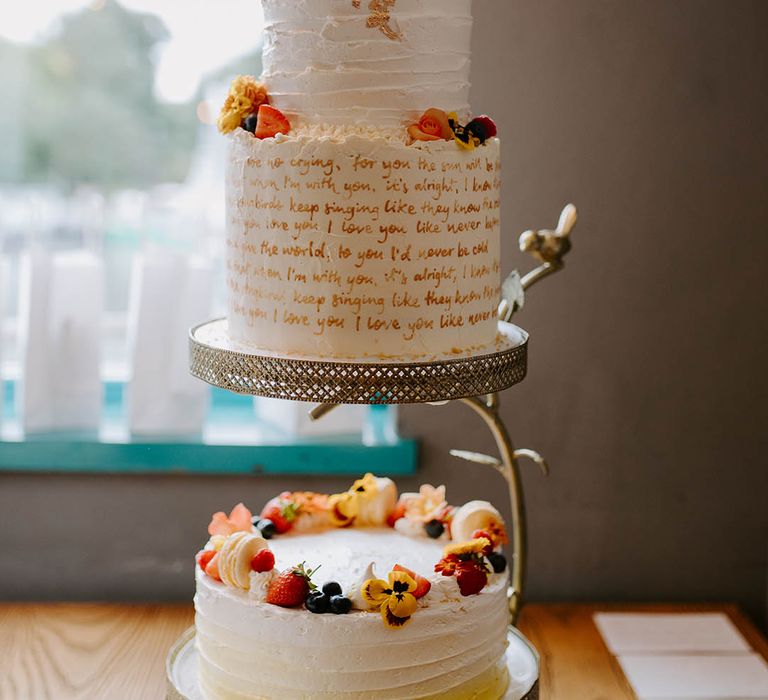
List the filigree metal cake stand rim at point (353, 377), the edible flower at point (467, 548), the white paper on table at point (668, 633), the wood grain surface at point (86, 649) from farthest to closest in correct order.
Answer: the white paper on table at point (668, 633), the wood grain surface at point (86, 649), the edible flower at point (467, 548), the filigree metal cake stand rim at point (353, 377)

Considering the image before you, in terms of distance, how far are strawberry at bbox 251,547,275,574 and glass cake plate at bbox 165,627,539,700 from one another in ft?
0.62

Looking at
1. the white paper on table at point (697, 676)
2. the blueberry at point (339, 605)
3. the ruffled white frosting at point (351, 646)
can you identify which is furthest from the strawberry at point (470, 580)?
the white paper on table at point (697, 676)

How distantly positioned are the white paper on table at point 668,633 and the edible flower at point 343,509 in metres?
0.66

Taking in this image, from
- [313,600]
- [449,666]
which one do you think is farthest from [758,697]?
[313,600]

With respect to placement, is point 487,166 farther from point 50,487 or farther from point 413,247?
point 50,487

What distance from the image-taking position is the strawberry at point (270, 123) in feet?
4.07

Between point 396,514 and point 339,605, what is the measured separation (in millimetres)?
334

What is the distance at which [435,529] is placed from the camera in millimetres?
1526

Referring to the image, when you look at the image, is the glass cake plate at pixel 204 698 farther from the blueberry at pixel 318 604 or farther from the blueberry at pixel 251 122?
the blueberry at pixel 251 122

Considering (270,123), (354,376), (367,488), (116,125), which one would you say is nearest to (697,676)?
(367,488)

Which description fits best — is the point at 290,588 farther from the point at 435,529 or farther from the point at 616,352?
the point at 616,352

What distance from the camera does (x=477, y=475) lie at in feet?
7.00

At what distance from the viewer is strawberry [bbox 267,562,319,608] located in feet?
4.22

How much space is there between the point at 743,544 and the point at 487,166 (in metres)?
1.23
